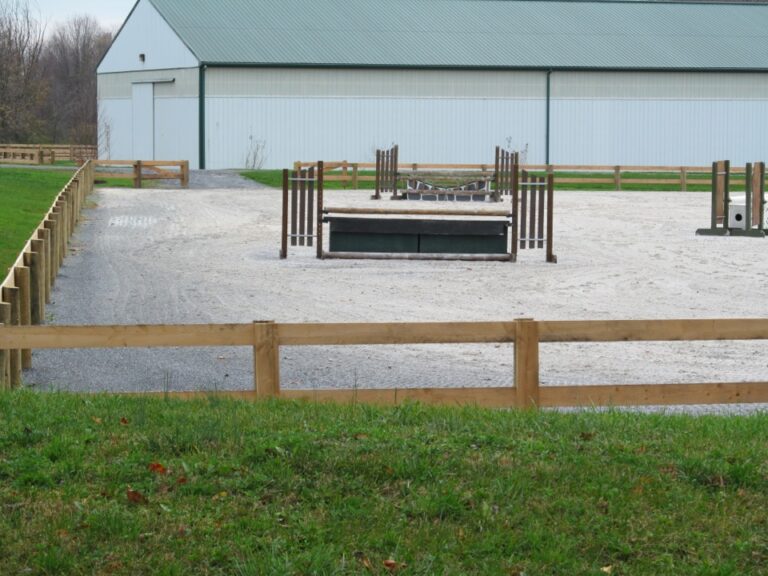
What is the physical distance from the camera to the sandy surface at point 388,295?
38.1ft

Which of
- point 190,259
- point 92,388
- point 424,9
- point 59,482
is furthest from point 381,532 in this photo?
point 424,9

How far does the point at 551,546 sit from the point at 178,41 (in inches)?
1935

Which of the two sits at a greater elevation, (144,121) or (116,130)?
(144,121)

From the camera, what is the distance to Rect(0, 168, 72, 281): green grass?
68.4ft

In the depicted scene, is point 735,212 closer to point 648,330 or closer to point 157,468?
point 648,330

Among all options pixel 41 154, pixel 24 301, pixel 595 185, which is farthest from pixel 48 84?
pixel 24 301

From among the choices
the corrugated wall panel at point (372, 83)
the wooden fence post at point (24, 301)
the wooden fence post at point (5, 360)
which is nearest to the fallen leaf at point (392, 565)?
the wooden fence post at point (5, 360)

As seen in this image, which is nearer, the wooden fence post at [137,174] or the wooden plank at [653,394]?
the wooden plank at [653,394]

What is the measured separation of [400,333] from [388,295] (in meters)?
8.70

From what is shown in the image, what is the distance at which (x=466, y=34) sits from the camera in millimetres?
55062

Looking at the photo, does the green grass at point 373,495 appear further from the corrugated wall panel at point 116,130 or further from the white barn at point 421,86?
the corrugated wall panel at point 116,130

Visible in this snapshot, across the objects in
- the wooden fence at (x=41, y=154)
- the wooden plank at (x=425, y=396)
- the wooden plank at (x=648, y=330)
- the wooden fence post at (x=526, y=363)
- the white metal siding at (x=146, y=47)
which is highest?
the white metal siding at (x=146, y=47)

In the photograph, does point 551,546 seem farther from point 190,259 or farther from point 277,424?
point 190,259

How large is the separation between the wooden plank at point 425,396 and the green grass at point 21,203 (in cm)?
945
